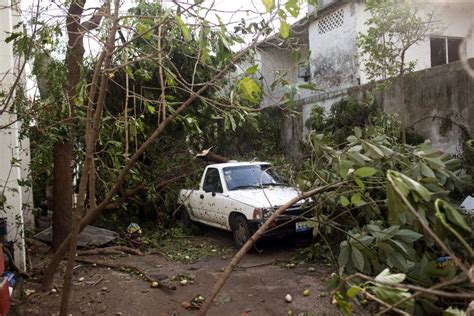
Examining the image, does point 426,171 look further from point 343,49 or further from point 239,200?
point 343,49

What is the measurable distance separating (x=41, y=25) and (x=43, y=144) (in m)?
2.56

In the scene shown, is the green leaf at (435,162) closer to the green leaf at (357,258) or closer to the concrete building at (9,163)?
the green leaf at (357,258)

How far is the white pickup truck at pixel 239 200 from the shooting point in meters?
7.42

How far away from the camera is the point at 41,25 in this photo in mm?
4375

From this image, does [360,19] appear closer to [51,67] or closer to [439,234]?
[51,67]

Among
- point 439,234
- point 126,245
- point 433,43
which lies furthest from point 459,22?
point 439,234

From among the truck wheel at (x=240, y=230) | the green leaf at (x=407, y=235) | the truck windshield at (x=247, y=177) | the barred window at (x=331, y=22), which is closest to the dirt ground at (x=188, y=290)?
the truck wheel at (x=240, y=230)

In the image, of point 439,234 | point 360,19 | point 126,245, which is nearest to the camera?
point 439,234

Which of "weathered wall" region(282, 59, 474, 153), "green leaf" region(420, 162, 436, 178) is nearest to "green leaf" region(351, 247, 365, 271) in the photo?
"green leaf" region(420, 162, 436, 178)

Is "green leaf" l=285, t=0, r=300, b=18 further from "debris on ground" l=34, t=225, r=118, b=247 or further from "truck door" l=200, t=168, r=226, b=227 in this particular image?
"debris on ground" l=34, t=225, r=118, b=247

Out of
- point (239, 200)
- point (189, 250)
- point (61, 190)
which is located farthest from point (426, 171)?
point (189, 250)

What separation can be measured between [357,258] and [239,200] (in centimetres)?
517

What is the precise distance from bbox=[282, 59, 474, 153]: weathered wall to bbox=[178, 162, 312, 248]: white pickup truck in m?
2.73

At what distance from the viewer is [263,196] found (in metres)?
7.82
